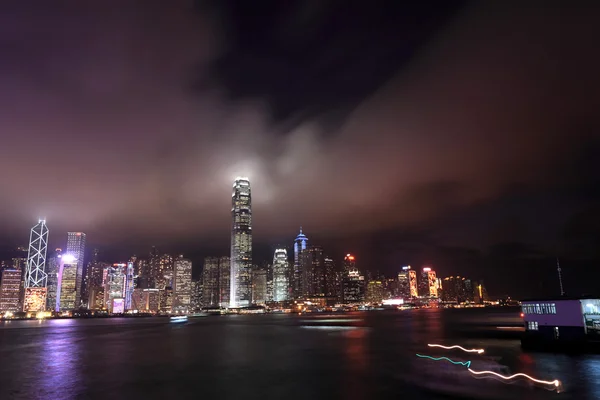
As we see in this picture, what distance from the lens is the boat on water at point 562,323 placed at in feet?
149

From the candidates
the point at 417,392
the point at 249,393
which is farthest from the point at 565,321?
the point at 249,393

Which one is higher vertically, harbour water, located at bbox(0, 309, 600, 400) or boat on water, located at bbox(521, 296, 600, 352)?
boat on water, located at bbox(521, 296, 600, 352)

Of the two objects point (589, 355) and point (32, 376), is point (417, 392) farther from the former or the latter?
point (32, 376)

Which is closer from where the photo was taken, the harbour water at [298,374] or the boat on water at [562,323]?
the harbour water at [298,374]

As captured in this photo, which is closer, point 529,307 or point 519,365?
point 519,365

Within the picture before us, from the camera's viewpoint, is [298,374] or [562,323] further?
[562,323]

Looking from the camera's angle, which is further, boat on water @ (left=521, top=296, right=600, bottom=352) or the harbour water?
boat on water @ (left=521, top=296, right=600, bottom=352)

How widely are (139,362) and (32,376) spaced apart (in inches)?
476

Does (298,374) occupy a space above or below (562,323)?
below

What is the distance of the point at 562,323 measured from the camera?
48969mm

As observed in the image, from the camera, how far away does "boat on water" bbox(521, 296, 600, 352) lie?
149 ft

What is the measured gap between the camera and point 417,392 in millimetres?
31766

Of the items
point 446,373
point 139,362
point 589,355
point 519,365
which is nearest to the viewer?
point 446,373

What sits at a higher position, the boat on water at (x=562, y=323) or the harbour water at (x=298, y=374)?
the boat on water at (x=562, y=323)
